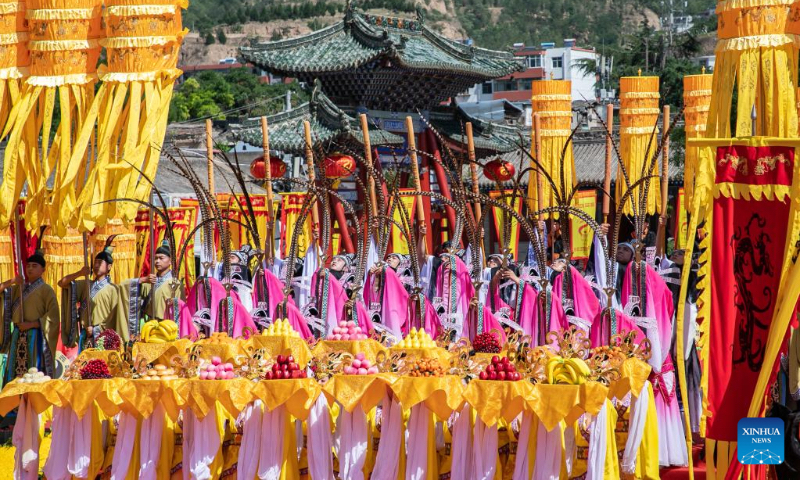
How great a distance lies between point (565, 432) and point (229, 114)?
28736 mm

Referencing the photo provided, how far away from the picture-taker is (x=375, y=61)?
16.5 m

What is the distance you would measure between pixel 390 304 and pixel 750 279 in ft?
14.1

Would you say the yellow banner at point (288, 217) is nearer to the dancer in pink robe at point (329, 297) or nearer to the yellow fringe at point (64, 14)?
the dancer in pink robe at point (329, 297)

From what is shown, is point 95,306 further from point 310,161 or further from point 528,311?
point 528,311

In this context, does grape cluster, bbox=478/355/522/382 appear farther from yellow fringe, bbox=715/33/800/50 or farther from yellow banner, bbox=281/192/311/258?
yellow banner, bbox=281/192/311/258

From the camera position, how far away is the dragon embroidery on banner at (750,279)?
502cm

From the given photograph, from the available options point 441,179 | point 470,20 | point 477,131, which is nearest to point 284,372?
point 441,179

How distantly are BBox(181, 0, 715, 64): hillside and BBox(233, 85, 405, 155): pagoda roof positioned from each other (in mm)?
41523

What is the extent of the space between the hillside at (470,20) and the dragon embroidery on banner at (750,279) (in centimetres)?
5300

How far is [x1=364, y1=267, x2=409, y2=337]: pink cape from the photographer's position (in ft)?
29.6

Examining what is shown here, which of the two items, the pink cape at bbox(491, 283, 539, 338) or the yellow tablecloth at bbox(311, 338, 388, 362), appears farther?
the pink cape at bbox(491, 283, 539, 338)

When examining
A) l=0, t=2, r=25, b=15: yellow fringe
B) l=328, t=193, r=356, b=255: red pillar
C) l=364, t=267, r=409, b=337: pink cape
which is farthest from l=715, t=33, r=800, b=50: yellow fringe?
l=328, t=193, r=356, b=255: red pillar

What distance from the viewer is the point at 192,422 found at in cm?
620

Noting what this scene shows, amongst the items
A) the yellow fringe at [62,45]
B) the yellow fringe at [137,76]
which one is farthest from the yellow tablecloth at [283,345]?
the yellow fringe at [62,45]
